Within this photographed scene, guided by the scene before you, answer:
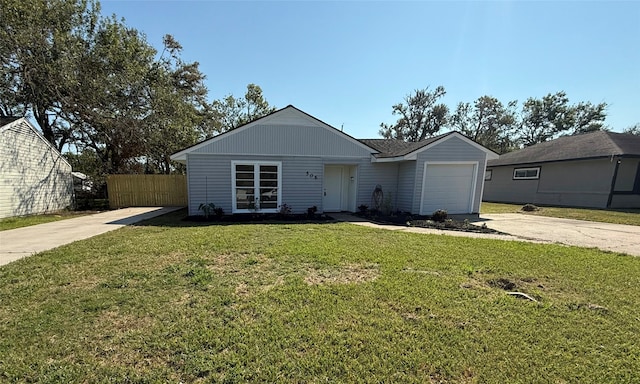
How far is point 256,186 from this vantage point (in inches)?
423

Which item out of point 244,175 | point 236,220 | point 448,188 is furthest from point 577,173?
point 236,220

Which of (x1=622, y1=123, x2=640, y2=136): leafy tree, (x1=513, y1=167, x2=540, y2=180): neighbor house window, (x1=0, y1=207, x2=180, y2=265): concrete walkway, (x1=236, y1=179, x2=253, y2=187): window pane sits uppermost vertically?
(x1=622, y1=123, x2=640, y2=136): leafy tree

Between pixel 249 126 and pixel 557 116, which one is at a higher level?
pixel 557 116

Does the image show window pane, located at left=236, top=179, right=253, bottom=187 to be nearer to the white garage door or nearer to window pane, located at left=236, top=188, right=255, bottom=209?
window pane, located at left=236, top=188, right=255, bottom=209

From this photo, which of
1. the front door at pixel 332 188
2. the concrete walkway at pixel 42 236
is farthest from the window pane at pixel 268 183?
the concrete walkway at pixel 42 236

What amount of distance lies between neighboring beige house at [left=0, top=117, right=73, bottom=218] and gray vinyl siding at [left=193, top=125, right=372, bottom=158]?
7926 mm

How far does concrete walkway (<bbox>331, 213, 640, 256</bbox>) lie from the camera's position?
6.59 m

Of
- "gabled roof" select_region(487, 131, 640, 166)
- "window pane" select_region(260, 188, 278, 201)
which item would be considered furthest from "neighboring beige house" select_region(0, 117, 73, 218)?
"gabled roof" select_region(487, 131, 640, 166)

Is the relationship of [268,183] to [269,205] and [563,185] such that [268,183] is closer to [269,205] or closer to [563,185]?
[269,205]

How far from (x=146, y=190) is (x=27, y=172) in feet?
14.8

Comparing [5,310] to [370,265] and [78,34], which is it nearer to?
[370,265]

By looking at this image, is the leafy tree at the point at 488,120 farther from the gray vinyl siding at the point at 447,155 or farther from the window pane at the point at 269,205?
the window pane at the point at 269,205

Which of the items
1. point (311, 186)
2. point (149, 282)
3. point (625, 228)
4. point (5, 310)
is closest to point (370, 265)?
point (149, 282)

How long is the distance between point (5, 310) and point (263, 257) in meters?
3.32
